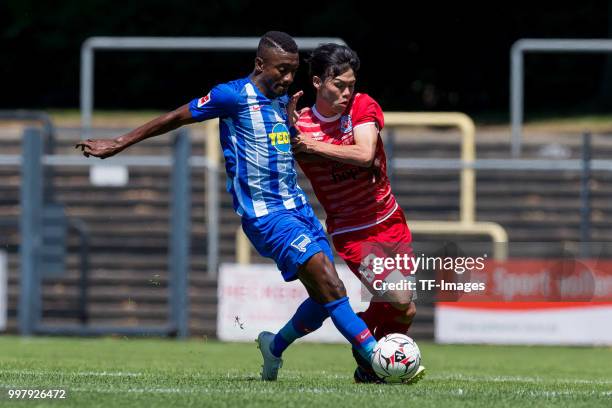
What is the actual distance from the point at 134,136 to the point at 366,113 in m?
1.50

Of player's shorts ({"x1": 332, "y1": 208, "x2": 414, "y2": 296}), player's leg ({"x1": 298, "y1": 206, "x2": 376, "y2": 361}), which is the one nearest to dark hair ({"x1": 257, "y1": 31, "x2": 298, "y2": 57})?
player's leg ({"x1": 298, "y1": 206, "x2": 376, "y2": 361})

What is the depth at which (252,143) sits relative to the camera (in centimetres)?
840

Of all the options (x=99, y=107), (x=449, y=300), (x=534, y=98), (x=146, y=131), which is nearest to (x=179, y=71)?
(x=99, y=107)

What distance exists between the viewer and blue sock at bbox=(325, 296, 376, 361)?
8.30 meters

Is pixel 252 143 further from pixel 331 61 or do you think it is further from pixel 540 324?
pixel 540 324

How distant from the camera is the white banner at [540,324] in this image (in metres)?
15.4

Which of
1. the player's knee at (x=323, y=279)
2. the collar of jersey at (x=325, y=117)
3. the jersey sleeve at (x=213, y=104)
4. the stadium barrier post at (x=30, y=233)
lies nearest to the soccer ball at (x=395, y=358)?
the player's knee at (x=323, y=279)

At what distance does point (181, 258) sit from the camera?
54.2 feet

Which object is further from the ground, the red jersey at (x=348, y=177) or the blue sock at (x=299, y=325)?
the red jersey at (x=348, y=177)

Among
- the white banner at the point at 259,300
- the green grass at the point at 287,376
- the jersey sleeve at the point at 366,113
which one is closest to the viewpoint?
the green grass at the point at 287,376

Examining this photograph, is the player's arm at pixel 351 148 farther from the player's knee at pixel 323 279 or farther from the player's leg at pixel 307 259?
the player's knee at pixel 323 279

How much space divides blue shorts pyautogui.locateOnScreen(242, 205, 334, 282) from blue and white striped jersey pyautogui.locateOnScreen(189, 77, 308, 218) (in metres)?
0.06

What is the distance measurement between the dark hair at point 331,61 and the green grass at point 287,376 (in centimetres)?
187

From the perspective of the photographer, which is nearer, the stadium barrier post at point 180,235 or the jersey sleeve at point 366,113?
the jersey sleeve at point 366,113
